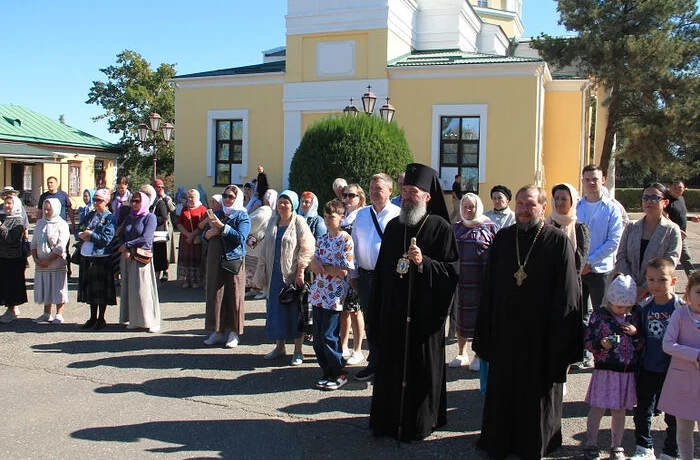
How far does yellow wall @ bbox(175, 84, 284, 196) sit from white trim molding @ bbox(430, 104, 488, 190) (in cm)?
530

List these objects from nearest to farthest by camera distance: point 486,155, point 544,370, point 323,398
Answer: point 544,370
point 323,398
point 486,155

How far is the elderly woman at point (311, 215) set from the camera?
7.62m

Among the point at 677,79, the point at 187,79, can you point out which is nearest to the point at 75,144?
the point at 187,79

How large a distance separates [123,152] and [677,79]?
3436 cm

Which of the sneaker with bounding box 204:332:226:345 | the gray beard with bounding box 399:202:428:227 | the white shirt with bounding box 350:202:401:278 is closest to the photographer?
the gray beard with bounding box 399:202:428:227

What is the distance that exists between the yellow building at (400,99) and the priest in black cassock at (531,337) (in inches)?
615

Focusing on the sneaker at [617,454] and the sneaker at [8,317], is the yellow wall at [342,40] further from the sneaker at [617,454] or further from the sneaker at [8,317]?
the sneaker at [617,454]

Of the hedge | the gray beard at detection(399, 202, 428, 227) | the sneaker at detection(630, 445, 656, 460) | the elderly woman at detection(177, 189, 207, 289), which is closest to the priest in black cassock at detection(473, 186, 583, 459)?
the sneaker at detection(630, 445, 656, 460)

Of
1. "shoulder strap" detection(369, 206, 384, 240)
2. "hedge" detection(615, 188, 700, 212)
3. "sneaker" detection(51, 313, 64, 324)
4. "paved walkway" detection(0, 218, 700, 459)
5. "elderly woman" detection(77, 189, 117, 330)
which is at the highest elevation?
"hedge" detection(615, 188, 700, 212)

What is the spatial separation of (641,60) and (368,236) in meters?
24.5

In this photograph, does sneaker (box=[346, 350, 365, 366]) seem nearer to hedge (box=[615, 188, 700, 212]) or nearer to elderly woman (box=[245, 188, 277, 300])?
elderly woman (box=[245, 188, 277, 300])

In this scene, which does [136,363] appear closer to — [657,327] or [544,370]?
[544,370]

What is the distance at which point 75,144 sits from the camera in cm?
3922

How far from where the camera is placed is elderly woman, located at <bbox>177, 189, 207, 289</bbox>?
11633mm
